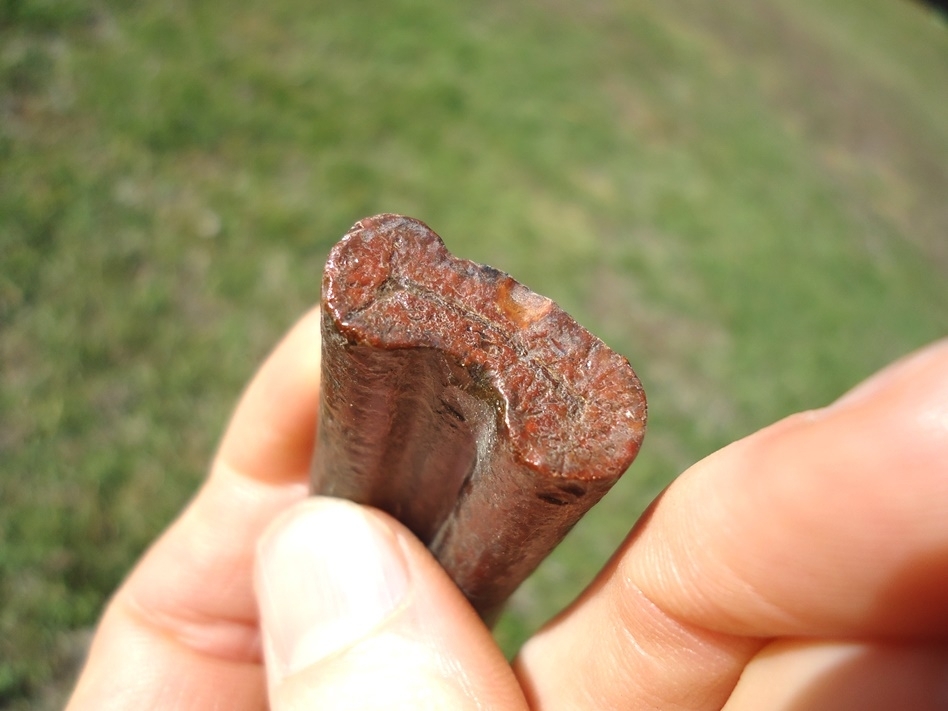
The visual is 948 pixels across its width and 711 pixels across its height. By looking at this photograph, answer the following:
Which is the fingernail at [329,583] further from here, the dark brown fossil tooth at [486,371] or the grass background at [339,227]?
the grass background at [339,227]

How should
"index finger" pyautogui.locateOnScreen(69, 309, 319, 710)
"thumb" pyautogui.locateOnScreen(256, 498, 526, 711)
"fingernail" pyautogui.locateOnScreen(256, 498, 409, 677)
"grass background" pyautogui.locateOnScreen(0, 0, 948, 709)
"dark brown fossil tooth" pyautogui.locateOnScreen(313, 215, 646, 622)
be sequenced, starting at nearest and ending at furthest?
"dark brown fossil tooth" pyautogui.locateOnScreen(313, 215, 646, 622)
"thumb" pyautogui.locateOnScreen(256, 498, 526, 711)
"fingernail" pyautogui.locateOnScreen(256, 498, 409, 677)
"index finger" pyautogui.locateOnScreen(69, 309, 319, 710)
"grass background" pyautogui.locateOnScreen(0, 0, 948, 709)

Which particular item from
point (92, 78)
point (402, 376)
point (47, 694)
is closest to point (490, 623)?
point (402, 376)

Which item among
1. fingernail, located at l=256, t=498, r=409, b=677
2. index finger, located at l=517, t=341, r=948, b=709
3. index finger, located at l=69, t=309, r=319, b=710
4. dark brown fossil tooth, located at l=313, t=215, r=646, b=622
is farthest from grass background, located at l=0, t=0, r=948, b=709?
dark brown fossil tooth, located at l=313, t=215, r=646, b=622

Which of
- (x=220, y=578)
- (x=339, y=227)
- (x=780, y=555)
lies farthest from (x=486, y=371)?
(x=339, y=227)

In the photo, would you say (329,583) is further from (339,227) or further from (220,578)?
(339,227)

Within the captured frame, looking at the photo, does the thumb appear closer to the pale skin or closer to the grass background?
the pale skin

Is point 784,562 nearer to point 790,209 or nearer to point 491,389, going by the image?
point 491,389
